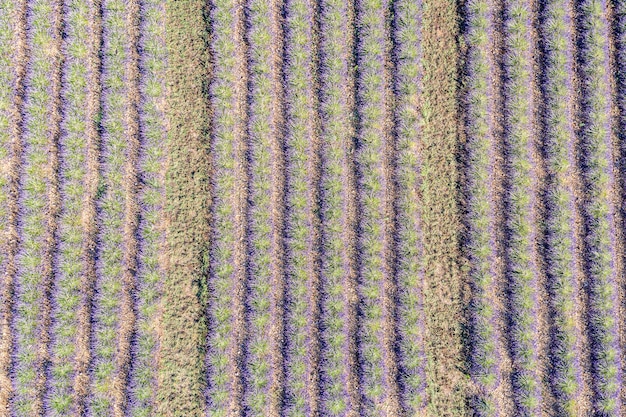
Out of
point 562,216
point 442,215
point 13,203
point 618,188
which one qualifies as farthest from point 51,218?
point 618,188

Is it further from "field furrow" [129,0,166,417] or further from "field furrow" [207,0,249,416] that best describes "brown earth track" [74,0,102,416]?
"field furrow" [207,0,249,416]

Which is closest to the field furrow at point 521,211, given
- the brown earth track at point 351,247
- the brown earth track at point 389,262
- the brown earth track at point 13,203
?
the brown earth track at point 389,262

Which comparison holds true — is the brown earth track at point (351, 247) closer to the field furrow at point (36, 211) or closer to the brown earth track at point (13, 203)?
the field furrow at point (36, 211)

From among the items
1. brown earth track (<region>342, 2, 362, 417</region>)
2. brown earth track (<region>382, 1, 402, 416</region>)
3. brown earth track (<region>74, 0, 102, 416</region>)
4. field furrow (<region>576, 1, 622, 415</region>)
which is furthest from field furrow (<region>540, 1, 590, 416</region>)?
brown earth track (<region>74, 0, 102, 416</region>)

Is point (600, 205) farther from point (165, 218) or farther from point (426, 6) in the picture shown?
point (165, 218)

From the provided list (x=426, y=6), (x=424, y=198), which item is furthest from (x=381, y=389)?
(x=426, y=6)
